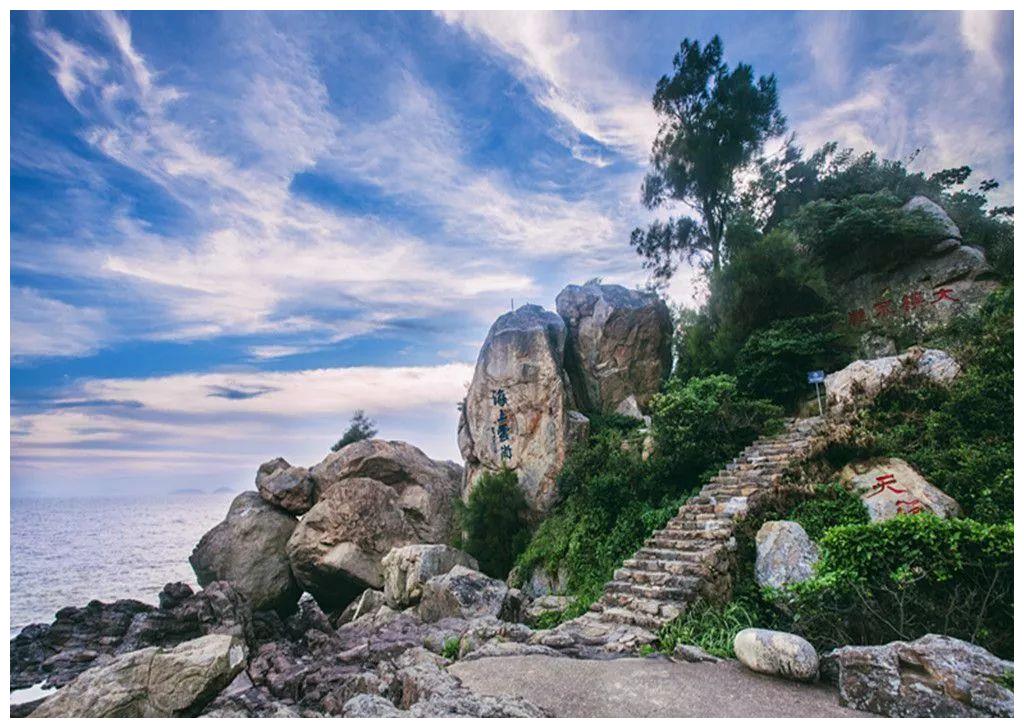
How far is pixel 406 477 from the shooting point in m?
16.8

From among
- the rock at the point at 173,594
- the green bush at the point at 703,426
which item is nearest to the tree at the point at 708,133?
the green bush at the point at 703,426

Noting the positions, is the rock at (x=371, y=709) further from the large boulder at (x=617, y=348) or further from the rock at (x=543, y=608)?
the large boulder at (x=617, y=348)

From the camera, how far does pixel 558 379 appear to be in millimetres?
14320

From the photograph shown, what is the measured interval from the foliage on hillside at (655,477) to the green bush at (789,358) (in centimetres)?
174

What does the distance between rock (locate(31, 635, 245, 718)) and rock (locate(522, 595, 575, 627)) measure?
506 centimetres

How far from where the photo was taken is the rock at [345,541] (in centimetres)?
1412

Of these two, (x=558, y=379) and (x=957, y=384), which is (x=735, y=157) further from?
(x=957, y=384)

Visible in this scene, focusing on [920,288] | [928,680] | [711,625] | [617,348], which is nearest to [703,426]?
[711,625]

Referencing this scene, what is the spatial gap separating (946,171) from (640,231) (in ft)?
30.8

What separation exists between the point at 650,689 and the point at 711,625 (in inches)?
80.0

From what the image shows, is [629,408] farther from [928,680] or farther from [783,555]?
[928,680]

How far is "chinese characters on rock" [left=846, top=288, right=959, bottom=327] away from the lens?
12.5 metres

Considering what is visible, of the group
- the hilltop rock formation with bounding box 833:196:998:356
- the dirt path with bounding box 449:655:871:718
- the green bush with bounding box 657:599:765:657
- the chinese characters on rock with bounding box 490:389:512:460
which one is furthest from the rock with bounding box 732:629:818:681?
the hilltop rock formation with bounding box 833:196:998:356
